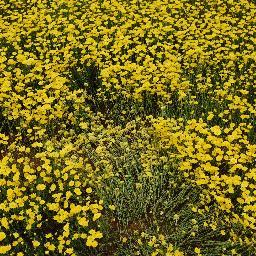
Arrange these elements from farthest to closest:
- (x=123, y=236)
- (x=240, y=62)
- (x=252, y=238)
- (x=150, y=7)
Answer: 1. (x=150, y=7)
2. (x=240, y=62)
3. (x=123, y=236)
4. (x=252, y=238)

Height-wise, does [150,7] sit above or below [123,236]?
above

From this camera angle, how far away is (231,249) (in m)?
4.80

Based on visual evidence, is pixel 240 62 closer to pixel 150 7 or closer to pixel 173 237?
pixel 150 7

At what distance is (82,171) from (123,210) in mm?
762

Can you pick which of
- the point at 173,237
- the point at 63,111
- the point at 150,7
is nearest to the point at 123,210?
the point at 173,237

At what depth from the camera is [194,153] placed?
5.63 m

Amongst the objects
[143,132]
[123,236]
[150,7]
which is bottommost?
[123,236]

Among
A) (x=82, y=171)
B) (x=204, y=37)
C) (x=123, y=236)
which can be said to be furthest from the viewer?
(x=204, y=37)

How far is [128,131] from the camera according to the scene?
6320 millimetres

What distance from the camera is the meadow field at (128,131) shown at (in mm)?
4902

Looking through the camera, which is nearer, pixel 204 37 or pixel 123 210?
pixel 123 210

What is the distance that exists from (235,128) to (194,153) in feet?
3.26

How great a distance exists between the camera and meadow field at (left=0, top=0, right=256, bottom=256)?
4.90m

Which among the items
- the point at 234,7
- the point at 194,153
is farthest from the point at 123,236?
the point at 234,7
